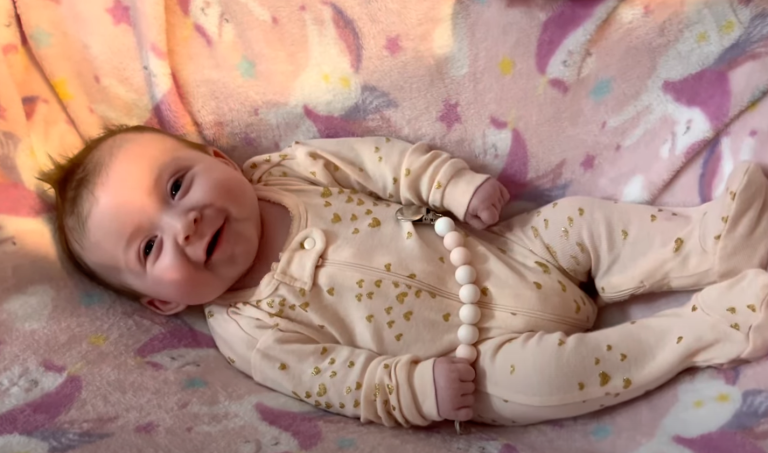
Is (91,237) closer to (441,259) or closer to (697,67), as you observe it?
(441,259)

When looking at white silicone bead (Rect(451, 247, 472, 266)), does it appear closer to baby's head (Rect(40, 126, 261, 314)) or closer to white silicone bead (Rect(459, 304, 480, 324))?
white silicone bead (Rect(459, 304, 480, 324))

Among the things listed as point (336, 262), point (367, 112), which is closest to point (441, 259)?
point (336, 262)

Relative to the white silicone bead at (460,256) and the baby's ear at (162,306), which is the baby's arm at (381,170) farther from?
the baby's ear at (162,306)

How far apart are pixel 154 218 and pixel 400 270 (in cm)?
39

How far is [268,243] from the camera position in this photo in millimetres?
1164

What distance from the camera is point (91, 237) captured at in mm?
1088

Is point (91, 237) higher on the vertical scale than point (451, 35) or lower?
lower

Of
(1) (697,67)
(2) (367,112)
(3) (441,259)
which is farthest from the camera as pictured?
(2) (367,112)

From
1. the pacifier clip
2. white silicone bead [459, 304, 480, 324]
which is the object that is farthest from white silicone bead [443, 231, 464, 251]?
white silicone bead [459, 304, 480, 324]

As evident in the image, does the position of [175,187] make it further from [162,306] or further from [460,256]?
[460,256]

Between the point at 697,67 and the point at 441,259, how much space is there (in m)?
0.48

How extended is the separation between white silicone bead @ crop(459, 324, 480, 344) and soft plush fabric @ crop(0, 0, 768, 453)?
0.43ft

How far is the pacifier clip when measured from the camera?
41.6 inches

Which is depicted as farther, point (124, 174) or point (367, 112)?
point (367, 112)
